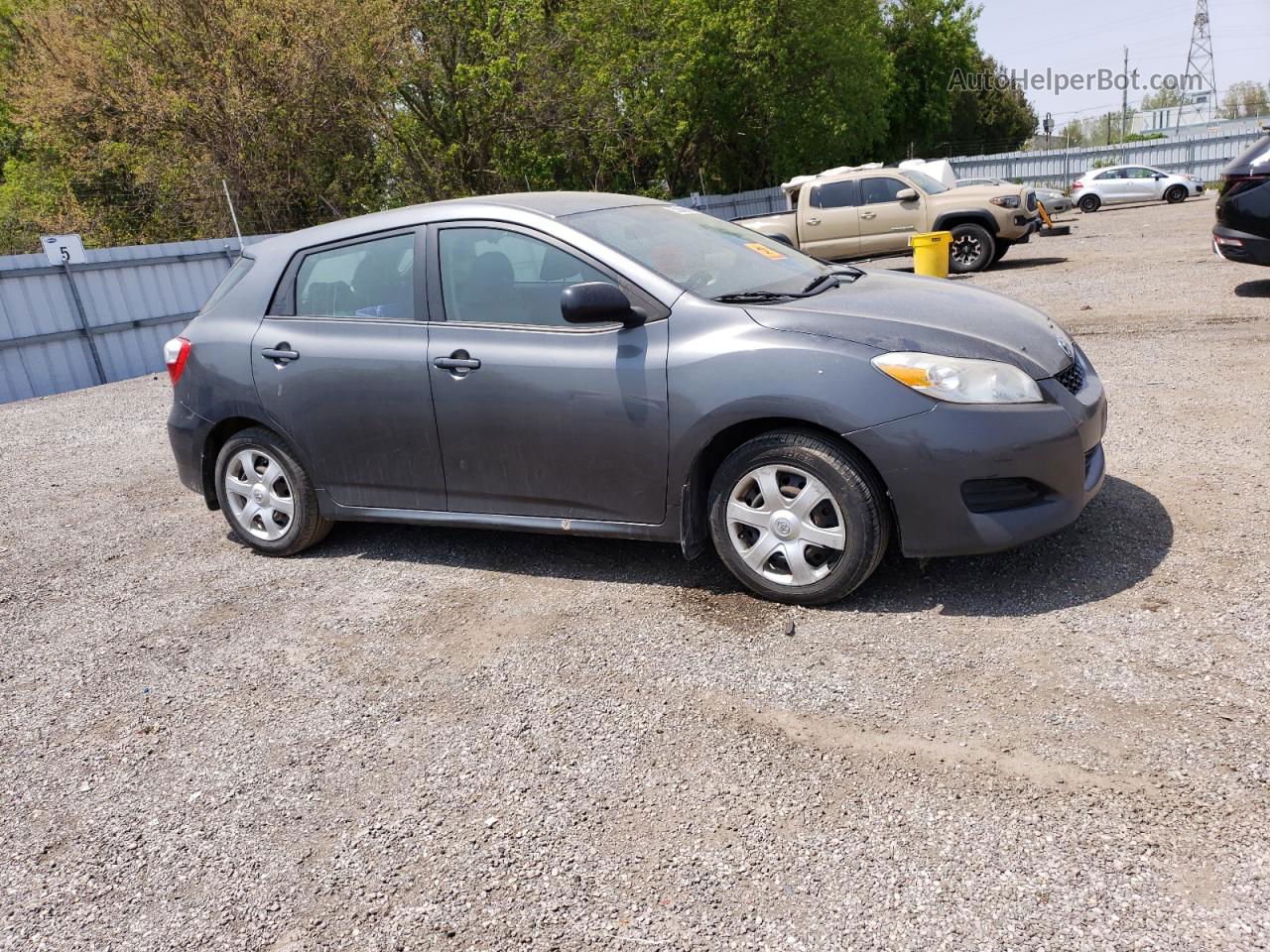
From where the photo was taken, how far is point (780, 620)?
13.0ft

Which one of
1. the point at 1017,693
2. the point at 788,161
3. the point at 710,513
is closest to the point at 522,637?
the point at 710,513

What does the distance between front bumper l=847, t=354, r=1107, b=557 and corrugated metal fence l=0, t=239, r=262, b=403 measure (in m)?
14.1

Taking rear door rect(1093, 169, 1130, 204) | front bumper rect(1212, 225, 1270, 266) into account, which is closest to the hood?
front bumper rect(1212, 225, 1270, 266)

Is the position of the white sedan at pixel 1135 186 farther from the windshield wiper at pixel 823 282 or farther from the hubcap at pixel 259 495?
the hubcap at pixel 259 495

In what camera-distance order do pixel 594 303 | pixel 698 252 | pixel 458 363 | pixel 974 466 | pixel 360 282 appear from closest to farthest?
pixel 974 466 < pixel 594 303 < pixel 458 363 < pixel 698 252 < pixel 360 282

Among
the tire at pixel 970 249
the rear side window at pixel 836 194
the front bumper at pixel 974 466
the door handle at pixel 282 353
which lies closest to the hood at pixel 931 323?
the front bumper at pixel 974 466

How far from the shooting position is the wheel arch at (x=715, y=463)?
3805mm

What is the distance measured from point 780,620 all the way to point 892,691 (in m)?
0.68

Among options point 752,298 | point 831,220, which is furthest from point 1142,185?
point 752,298

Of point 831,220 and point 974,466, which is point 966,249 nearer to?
point 831,220

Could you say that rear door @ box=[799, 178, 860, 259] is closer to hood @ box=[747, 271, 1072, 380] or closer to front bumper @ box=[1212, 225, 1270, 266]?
front bumper @ box=[1212, 225, 1270, 266]

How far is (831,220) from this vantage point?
1738cm

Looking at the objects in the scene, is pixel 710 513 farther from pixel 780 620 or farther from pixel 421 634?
pixel 421 634

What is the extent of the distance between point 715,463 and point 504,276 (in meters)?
1.30
